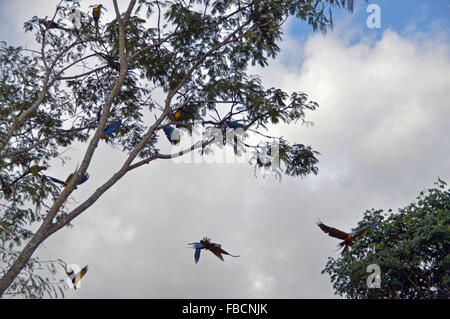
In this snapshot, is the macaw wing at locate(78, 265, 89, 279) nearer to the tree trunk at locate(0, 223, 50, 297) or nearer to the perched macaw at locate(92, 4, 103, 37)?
the tree trunk at locate(0, 223, 50, 297)

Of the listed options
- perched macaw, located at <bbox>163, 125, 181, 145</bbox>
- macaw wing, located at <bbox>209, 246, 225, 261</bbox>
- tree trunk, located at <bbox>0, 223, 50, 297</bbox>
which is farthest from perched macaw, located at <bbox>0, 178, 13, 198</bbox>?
macaw wing, located at <bbox>209, 246, 225, 261</bbox>

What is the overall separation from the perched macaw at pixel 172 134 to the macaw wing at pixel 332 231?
2.71 m

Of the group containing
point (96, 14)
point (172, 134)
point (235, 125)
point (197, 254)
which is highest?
point (96, 14)

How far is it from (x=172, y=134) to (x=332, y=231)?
3105 mm

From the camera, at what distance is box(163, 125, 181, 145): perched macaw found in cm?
698

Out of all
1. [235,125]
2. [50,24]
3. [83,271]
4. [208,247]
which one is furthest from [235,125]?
[50,24]

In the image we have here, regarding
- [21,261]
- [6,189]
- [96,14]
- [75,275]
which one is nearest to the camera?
[21,261]

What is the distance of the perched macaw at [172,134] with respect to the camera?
6977 millimetres

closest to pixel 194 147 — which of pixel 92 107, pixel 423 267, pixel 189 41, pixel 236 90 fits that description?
pixel 236 90

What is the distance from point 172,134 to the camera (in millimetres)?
7035

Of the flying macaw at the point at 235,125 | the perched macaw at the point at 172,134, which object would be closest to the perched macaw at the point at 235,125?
the flying macaw at the point at 235,125

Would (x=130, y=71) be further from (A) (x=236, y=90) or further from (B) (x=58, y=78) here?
(A) (x=236, y=90)

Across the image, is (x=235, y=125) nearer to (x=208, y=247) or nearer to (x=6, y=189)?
(x=208, y=247)

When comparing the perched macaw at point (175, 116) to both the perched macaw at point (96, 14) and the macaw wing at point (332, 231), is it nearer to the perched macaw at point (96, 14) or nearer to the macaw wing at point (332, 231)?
the perched macaw at point (96, 14)
